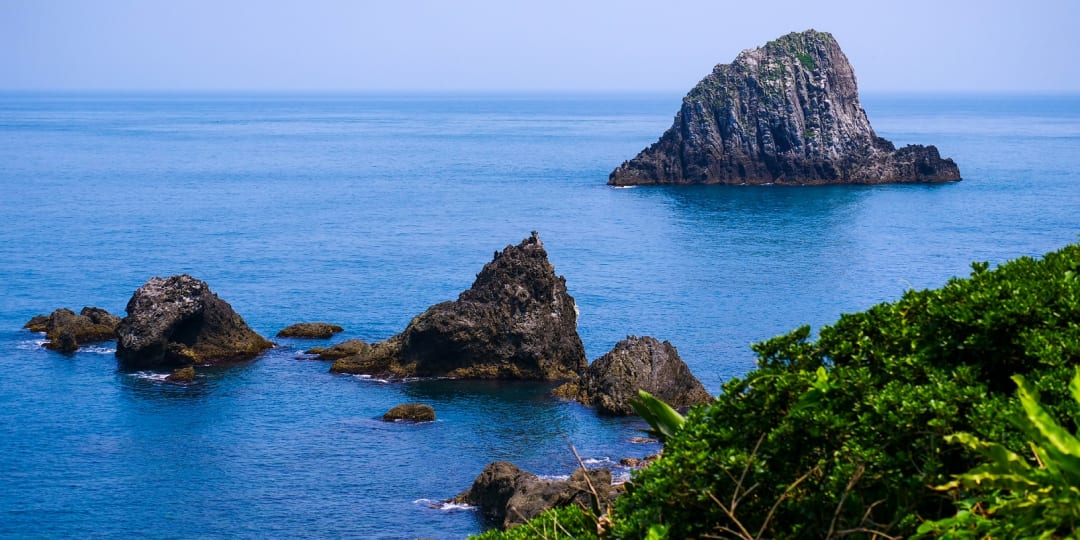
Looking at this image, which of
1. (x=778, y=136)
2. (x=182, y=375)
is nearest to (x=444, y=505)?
(x=182, y=375)

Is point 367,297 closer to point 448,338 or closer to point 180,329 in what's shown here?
point 180,329

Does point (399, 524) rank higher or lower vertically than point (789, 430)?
lower

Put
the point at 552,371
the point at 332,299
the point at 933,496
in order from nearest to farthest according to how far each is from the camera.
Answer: the point at 933,496, the point at 552,371, the point at 332,299

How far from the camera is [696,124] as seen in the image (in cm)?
18475

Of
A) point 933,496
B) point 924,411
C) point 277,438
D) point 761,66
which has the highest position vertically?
point 761,66

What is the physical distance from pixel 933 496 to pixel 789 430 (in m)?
2.60

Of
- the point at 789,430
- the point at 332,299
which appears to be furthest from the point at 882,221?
the point at 789,430

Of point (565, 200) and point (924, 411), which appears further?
point (565, 200)

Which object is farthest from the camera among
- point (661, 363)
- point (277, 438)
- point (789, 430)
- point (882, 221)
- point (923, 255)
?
point (882, 221)

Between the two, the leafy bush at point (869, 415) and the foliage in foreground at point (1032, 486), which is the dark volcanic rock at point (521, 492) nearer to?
the leafy bush at point (869, 415)

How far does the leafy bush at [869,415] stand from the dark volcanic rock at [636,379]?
163ft

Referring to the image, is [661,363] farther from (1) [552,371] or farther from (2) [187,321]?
(2) [187,321]

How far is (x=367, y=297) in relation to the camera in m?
102

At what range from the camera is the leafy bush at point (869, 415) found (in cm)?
1617
